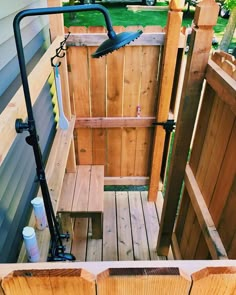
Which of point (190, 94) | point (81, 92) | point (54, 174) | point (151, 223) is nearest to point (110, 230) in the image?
point (151, 223)

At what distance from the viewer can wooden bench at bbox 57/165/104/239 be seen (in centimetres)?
230

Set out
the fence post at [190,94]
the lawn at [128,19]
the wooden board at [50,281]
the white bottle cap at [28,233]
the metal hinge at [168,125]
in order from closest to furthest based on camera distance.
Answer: the wooden board at [50,281] → the white bottle cap at [28,233] → the fence post at [190,94] → the metal hinge at [168,125] → the lawn at [128,19]

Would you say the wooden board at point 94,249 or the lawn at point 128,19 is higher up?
the lawn at point 128,19

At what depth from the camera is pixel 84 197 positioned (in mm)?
2436

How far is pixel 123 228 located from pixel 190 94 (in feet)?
5.40

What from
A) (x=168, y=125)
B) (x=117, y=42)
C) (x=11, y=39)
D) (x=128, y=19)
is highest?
(x=117, y=42)

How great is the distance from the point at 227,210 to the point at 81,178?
1.67 meters

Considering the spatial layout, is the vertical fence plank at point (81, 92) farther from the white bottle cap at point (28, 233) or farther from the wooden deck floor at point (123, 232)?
the white bottle cap at point (28, 233)

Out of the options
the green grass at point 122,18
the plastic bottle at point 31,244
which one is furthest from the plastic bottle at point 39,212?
the green grass at point 122,18

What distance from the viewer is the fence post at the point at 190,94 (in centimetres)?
136

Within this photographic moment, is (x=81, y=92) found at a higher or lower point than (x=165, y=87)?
lower

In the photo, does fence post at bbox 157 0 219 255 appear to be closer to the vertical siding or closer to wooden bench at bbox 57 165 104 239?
wooden bench at bbox 57 165 104 239

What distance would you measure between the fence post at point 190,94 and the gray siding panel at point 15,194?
0.97m

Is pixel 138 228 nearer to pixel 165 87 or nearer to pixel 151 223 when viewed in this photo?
pixel 151 223
